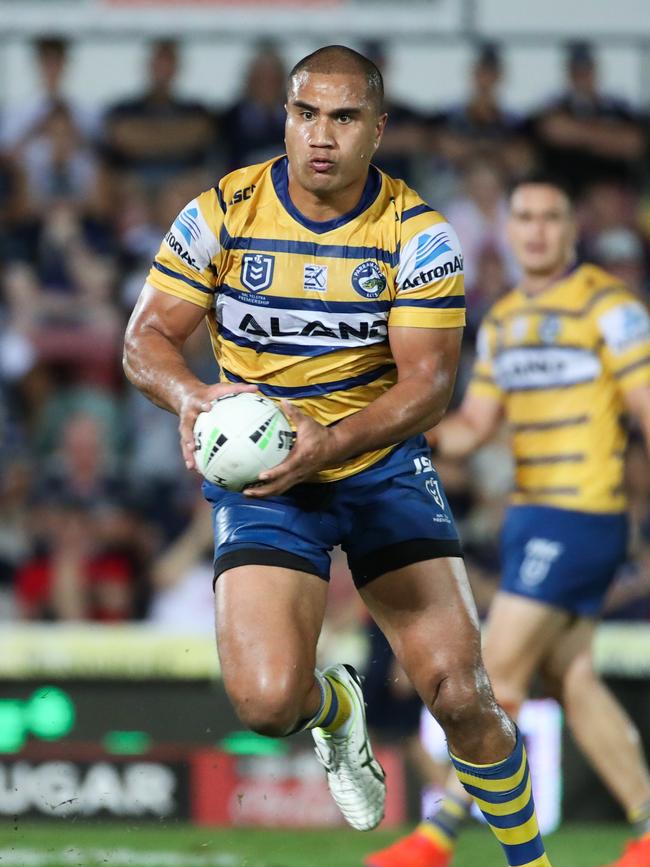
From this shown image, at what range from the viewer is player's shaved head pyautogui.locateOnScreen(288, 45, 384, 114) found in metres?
4.41

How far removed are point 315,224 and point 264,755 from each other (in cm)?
353

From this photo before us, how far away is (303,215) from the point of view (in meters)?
4.54

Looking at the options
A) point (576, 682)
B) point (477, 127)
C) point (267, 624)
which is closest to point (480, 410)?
point (576, 682)

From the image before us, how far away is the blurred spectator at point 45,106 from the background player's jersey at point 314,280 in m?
6.13

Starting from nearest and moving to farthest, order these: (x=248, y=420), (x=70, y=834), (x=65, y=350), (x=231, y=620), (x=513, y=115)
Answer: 1. (x=248, y=420)
2. (x=231, y=620)
3. (x=70, y=834)
4. (x=65, y=350)
5. (x=513, y=115)

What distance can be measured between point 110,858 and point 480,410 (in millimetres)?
2493

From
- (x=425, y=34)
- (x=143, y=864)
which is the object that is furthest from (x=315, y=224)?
(x=425, y=34)

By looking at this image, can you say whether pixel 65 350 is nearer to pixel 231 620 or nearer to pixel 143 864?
pixel 143 864

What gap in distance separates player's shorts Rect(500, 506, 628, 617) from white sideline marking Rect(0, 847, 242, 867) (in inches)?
66.7

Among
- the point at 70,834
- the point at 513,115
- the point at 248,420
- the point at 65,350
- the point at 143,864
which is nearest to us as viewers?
the point at 248,420

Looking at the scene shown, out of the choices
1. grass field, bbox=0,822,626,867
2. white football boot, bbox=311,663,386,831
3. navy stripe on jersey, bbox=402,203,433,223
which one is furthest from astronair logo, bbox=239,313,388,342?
grass field, bbox=0,822,626,867

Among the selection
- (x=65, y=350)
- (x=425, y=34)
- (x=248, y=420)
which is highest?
(x=425, y=34)

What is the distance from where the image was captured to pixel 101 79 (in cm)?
1062

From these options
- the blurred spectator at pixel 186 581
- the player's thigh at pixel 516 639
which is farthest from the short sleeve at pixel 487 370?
the blurred spectator at pixel 186 581
